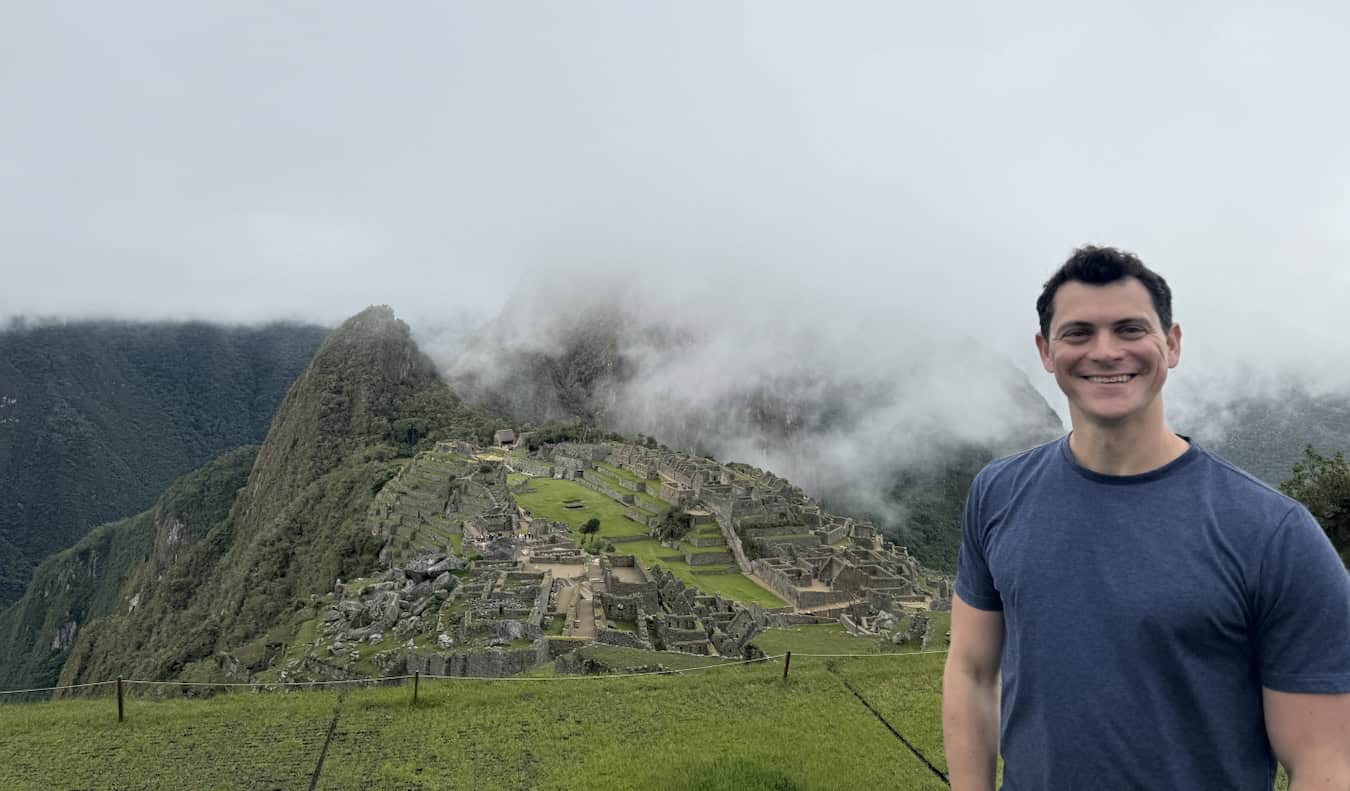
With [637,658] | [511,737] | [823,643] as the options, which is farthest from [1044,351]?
[823,643]

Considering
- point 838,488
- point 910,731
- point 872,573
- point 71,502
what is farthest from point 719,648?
point 71,502

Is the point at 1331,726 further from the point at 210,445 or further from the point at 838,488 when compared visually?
the point at 210,445

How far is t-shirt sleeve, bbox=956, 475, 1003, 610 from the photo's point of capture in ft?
7.79

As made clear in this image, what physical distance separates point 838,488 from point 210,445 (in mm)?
103708

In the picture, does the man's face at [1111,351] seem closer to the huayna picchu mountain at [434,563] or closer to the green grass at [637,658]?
the green grass at [637,658]

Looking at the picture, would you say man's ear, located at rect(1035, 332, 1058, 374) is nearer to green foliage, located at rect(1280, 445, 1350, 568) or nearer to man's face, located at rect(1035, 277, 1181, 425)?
man's face, located at rect(1035, 277, 1181, 425)

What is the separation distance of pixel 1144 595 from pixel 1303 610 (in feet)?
1.00

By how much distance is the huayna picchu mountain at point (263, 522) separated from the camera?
52.4m

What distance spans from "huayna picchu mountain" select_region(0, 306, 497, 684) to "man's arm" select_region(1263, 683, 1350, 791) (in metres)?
43.6

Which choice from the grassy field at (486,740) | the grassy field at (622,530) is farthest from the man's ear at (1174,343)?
the grassy field at (622,530)

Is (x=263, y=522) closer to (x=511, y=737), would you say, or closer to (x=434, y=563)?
(x=434, y=563)

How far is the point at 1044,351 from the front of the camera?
2244mm

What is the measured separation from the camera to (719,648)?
46.5ft

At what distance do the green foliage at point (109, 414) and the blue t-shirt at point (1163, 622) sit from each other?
397 ft
